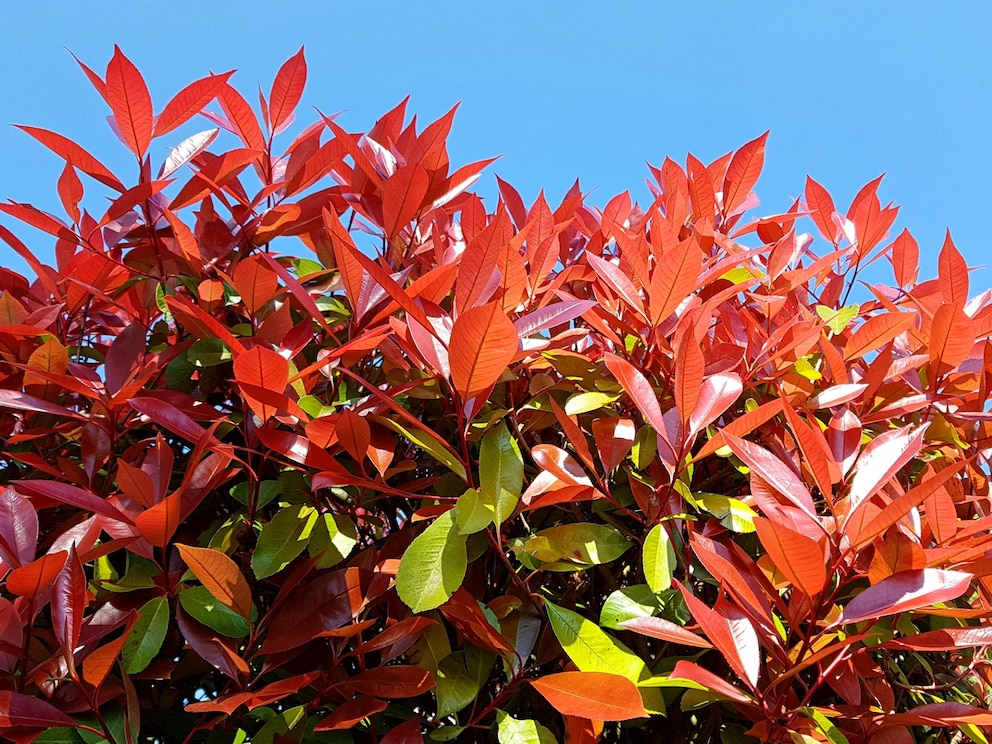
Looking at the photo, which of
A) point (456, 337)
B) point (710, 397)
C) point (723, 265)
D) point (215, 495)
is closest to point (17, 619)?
point (215, 495)

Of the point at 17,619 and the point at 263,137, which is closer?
the point at 17,619

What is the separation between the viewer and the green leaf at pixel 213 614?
103cm

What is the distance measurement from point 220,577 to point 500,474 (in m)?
0.34

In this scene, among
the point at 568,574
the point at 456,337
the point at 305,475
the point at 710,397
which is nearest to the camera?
the point at 456,337

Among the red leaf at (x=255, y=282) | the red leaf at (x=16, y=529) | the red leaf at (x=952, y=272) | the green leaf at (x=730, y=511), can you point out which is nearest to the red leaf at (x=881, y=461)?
the green leaf at (x=730, y=511)

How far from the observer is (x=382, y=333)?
3.59 ft

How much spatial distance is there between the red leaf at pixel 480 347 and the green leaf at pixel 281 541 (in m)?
0.29

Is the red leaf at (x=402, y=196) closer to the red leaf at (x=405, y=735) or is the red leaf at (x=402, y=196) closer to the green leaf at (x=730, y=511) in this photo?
the green leaf at (x=730, y=511)

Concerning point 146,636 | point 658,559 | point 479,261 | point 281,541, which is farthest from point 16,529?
point 658,559

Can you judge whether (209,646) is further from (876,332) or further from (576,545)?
(876,332)

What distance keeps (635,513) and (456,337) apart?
370mm

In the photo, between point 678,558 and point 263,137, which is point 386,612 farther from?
point 263,137

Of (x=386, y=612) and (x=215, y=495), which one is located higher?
(x=215, y=495)

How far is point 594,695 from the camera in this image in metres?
0.91
